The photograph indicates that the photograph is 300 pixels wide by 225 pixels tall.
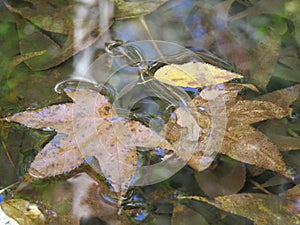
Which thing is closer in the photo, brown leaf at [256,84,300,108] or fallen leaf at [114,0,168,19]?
brown leaf at [256,84,300,108]

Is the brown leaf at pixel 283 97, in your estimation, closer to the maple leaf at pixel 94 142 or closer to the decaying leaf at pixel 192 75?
the decaying leaf at pixel 192 75

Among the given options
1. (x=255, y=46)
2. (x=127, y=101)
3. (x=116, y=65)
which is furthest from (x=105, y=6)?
(x=255, y=46)

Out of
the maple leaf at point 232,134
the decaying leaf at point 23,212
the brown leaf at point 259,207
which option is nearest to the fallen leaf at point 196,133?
the maple leaf at point 232,134

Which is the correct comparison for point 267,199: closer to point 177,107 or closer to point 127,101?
point 177,107

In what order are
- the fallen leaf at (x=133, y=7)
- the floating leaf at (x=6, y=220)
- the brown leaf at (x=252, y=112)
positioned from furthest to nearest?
the fallen leaf at (x=133, y=7) → the brown leaf at (x=252, y=112) → the floating leaf at (x=6, y=220)

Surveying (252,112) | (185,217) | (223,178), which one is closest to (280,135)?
(252,112)

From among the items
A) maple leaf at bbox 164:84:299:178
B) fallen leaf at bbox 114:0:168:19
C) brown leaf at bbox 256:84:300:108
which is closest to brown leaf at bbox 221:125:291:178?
maple leaf at bbox 164:84:299:178

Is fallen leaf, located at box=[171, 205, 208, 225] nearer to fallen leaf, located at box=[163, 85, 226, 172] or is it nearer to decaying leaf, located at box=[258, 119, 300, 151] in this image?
fallen leaf, located at box=[163, 85, 226, 172]

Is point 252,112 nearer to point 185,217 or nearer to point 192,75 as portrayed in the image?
point 192,75
